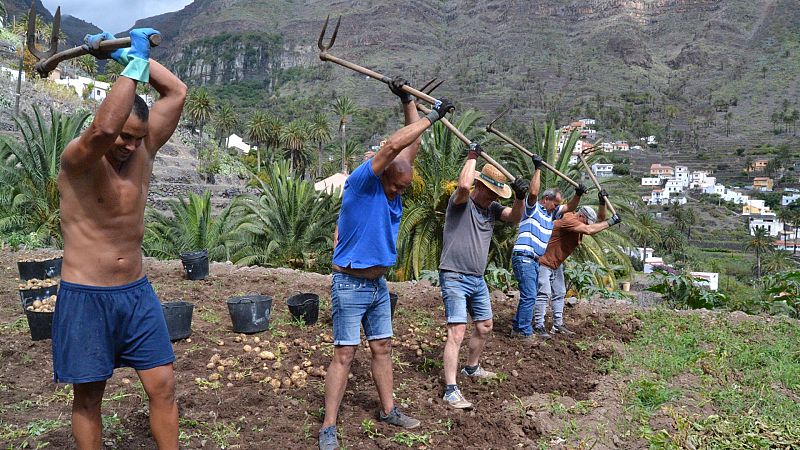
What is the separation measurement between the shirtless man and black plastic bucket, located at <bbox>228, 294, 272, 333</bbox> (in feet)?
9.12

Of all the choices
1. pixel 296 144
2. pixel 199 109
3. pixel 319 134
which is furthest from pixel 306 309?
pixel 319 134

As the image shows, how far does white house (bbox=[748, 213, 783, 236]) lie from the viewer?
76.4 metres

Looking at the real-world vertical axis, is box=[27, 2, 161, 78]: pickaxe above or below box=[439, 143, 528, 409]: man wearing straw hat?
above

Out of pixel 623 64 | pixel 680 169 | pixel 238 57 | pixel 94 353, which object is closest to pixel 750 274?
pixel 680 169

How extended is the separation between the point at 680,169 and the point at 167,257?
328 feet

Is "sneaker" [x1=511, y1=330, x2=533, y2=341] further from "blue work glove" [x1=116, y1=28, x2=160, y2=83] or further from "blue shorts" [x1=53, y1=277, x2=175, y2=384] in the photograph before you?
"blue work glove" [x1=116, y1=28, x2=160, y2=83]

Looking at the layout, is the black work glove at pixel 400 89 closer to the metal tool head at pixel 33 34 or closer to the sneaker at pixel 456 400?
the metal tool head at pixel 33 34

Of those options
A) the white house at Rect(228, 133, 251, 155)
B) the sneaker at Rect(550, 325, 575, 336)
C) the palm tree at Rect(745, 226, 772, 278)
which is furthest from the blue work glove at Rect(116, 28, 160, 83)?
the white house at Rect(228, 133, 251, 155)

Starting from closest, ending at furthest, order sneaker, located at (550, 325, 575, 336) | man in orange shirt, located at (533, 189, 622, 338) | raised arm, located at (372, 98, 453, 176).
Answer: raised arm, located at (372, 98, 453, 176) → man in orange shirt, located at (533, 189, 622, 338) → sneaker, located at (550, 325, 575, 336)

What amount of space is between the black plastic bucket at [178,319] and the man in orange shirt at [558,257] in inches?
136

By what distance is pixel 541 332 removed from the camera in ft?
20.8

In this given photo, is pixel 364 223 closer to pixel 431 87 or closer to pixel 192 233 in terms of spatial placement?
pixel 431 87

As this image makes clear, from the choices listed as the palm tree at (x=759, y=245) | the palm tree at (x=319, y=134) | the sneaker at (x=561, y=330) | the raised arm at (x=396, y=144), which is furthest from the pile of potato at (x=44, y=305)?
the palm tree at (x=759, y=245)

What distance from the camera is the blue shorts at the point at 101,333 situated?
2650 mm
